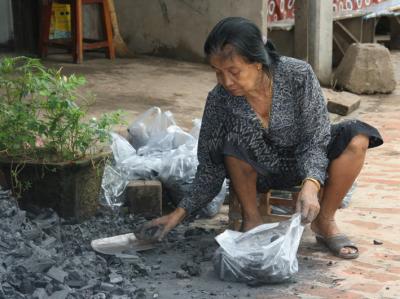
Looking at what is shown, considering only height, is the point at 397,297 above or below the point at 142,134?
below

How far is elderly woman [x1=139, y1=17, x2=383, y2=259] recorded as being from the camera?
3885 millimetres

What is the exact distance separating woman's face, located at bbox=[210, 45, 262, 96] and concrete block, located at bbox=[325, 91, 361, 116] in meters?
4.42

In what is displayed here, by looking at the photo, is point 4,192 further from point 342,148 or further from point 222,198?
point 342,148

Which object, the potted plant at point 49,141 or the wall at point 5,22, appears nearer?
the potted plant at point 49,141

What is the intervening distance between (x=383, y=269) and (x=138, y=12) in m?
6.21

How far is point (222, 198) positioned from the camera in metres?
4.78

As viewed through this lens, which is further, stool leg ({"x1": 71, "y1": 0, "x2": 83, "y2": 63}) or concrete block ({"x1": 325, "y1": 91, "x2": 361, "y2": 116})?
stool leg ({"x1": 71, "y1": 0, "x2": 83, "y2": 63})

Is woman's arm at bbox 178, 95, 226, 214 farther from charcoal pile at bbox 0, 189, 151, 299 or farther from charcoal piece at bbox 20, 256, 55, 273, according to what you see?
charcoal piece at bbox 20, 256, 55, 273

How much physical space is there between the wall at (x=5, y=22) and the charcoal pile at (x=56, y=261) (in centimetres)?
516

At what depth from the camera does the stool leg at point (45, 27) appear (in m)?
8.61

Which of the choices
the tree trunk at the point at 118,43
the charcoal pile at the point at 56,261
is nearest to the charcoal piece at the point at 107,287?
the charcoal pile at the point at 56,261

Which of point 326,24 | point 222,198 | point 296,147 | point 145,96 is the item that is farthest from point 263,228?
point 326,24

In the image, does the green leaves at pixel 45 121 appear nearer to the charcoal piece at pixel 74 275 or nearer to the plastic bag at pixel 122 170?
the plastic bag at pixel 122 170

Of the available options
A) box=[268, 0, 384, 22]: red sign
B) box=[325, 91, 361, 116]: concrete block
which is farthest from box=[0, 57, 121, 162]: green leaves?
box=[268, 0, 384, 22]: red sign
